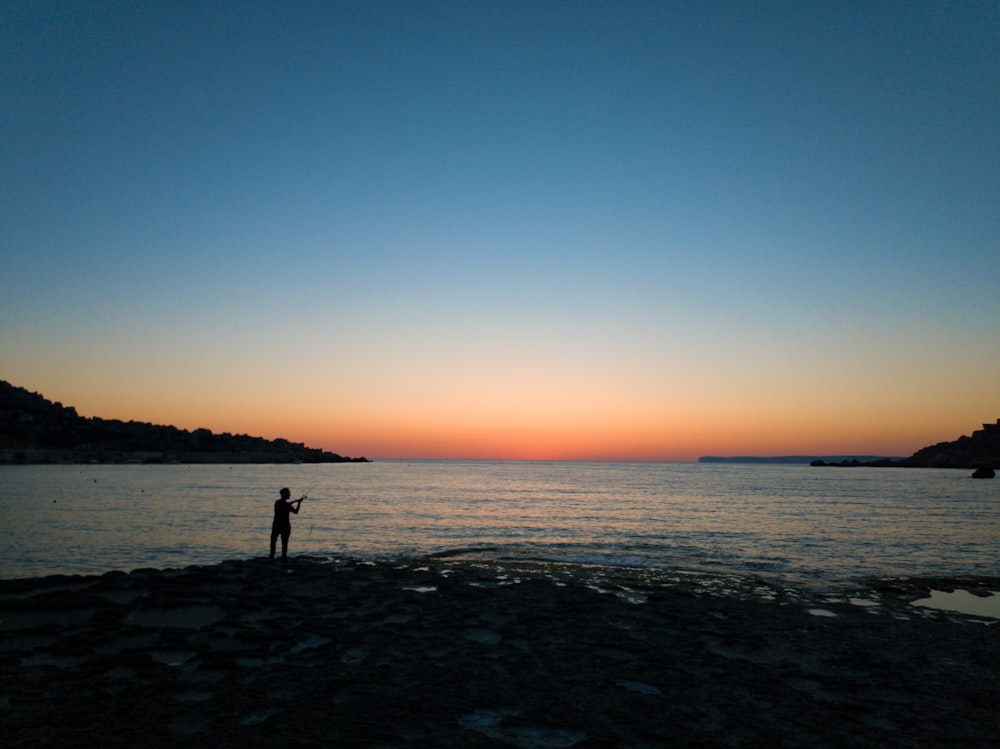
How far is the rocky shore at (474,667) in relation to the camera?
7930 millimetres

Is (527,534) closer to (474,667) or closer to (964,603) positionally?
(964,603)

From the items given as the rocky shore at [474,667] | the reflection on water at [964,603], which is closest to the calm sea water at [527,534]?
the reflection on water at [964,603]

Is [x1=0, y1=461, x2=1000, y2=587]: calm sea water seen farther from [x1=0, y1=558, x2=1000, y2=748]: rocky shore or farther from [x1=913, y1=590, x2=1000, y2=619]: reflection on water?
[x1=0, y1=558, x2=1000, y2=748]: rocky shore

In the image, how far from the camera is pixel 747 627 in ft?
45.3

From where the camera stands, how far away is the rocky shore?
7930 mm

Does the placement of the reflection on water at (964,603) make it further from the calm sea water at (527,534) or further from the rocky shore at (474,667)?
the calm sea water at (527,534)

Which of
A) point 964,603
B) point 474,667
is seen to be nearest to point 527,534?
point 964,603

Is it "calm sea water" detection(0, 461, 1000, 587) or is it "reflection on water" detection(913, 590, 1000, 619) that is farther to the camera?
Answer: "calm sea water" detection(0, 461, 1000, 587)

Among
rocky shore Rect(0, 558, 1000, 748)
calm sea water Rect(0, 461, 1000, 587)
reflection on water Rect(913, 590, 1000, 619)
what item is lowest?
calm sea water Rect(0, 461, 1000, 587)

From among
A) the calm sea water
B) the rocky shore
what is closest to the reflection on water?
the rocky shore

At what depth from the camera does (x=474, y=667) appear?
34.7ft

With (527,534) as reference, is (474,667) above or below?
above

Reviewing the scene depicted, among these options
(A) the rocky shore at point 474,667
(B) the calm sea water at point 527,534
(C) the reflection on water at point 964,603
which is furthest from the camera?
(B) the calm sea water at point 527,534

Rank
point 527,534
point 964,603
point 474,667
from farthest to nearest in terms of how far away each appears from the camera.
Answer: point 527,534 < point 964,603 < point 474,667
